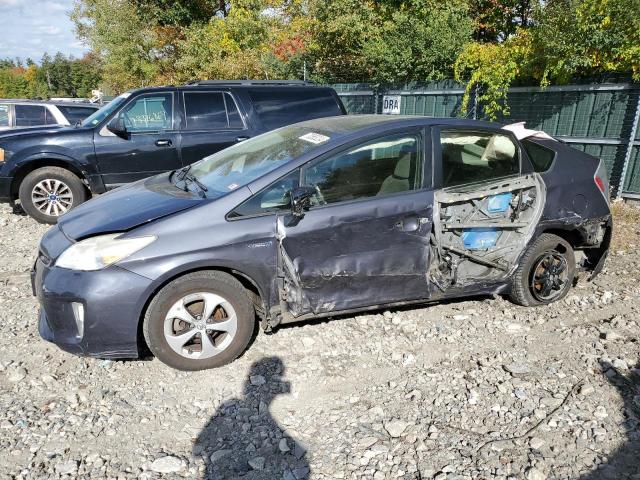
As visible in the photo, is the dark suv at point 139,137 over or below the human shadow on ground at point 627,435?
over

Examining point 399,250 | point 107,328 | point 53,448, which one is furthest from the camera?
point 399,250

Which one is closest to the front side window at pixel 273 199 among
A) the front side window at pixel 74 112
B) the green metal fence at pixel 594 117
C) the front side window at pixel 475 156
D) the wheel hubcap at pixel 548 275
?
the front side window at pixel 475 156

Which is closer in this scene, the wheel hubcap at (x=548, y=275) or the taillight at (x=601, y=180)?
the wheel hubcap at (x=548, y=275)

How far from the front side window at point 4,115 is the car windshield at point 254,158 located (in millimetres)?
7217

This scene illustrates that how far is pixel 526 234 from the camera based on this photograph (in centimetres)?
400

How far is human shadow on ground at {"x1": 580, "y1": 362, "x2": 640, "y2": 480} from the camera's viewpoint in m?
2.46

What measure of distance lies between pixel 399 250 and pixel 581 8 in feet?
20.1

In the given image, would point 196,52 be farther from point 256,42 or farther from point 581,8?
point 581,8

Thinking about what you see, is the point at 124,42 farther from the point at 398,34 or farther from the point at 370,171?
the point at 370,171

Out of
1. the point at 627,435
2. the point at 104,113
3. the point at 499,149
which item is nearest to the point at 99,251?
the point at 499,149

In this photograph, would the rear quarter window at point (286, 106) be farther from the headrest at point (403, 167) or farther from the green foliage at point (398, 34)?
the green foliage at point (398, 34)

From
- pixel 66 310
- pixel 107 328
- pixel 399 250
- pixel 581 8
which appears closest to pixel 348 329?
pixel 399 250

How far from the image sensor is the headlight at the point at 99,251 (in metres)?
3.04

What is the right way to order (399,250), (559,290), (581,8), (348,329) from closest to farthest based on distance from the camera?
(399,250) < (348,329) < (559,290) < (581,8)
